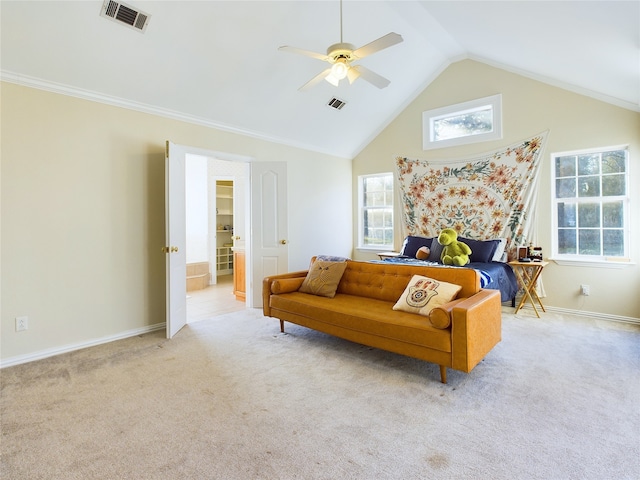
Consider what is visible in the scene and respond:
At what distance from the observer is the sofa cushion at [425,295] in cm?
271

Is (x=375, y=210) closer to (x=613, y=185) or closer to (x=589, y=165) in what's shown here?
(x=589, y=165)

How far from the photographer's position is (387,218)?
20.8 ft

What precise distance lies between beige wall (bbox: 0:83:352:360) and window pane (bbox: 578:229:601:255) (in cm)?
516

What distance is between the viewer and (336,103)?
16.3 feet

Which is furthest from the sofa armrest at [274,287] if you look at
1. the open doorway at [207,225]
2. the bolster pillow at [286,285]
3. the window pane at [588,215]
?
the window pane at [588,215]

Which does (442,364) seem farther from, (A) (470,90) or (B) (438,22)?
(A) (470,90)

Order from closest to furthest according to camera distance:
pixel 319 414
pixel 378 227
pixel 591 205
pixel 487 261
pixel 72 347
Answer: pixel 319 414
pixel 72 347
pixel 591 205
pixel 487 261
pixel 378 227

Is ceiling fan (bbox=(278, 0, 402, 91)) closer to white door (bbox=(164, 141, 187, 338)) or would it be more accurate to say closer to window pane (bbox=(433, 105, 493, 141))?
white door (bbox=(164, 141, 187, 338))

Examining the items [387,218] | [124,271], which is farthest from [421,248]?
[124,271]

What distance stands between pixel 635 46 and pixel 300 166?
4184mm

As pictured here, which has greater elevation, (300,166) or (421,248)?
(300,166)

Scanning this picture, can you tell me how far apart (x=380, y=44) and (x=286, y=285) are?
2.49 meters

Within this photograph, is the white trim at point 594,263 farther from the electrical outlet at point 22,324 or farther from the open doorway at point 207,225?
the electrical outlet at point 22,324

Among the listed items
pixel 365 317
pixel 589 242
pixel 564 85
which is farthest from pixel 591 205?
pixel 365 317
